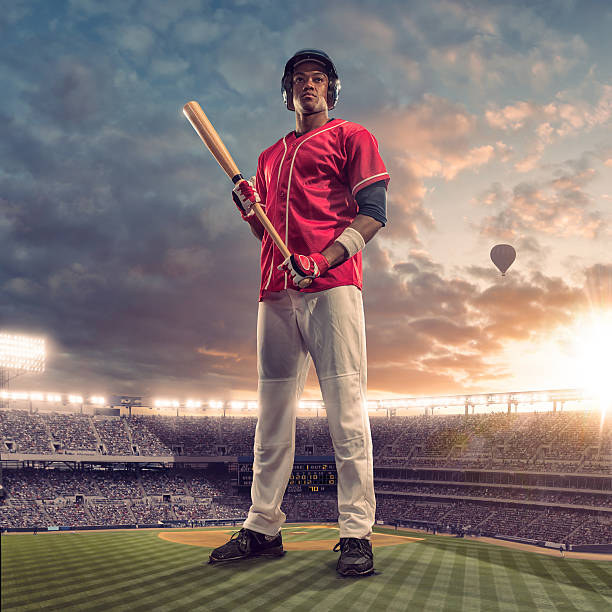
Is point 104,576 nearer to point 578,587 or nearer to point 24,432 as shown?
point 578,587

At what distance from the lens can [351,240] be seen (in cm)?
523

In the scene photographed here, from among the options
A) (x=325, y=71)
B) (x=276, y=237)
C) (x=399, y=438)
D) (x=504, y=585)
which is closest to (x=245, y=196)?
(x=276, y=237)

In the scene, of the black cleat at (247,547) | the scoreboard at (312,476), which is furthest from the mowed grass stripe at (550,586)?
the scoreboard at (312,476)

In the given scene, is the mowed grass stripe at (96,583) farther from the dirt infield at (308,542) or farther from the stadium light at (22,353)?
the stadium light at (22,353)

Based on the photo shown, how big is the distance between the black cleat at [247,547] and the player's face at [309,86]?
14.8ft

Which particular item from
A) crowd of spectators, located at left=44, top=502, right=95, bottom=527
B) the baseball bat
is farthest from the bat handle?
crowd of spectators, located at left=44, top=502, right=95, bottom=527

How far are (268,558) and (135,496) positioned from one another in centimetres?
4557

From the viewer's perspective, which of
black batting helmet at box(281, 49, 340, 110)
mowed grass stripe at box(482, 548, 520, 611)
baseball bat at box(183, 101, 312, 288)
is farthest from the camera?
black batting helmet at box(281, 49, 340, 110)

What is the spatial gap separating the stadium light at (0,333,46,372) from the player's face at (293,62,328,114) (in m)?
48.5

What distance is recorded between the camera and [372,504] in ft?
17.5

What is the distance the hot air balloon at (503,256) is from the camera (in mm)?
39438

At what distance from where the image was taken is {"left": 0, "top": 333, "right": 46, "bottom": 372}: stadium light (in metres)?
47.3

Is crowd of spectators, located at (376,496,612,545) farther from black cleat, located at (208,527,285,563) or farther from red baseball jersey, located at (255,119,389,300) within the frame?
red baseball jersey, located at (255,119,389,300)

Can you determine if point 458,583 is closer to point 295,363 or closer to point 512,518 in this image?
point 295,363
